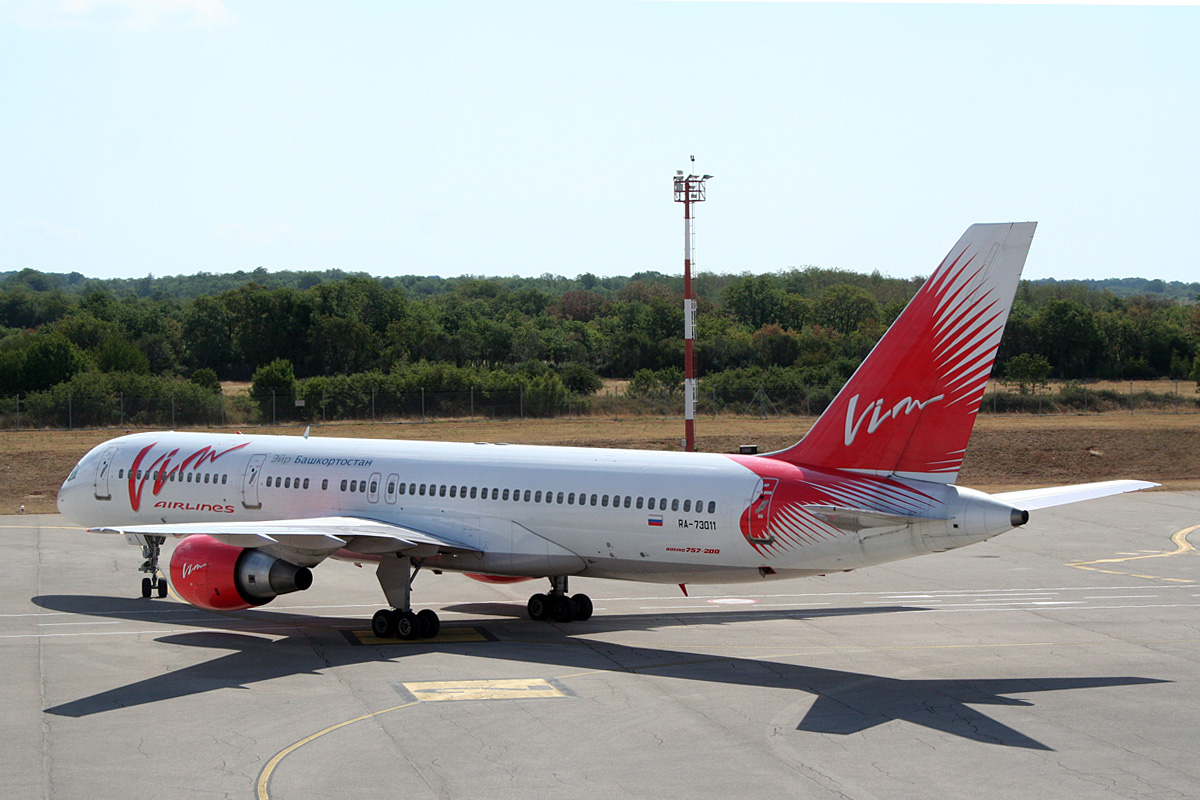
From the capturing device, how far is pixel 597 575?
27750mm

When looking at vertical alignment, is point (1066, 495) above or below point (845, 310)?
below

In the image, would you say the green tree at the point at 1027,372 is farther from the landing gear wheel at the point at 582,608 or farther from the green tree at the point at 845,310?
the landing gear wheel at the point at 582,608

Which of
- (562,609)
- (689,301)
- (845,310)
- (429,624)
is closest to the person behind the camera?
(429,624)

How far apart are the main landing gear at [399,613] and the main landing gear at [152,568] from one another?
821 centimetres

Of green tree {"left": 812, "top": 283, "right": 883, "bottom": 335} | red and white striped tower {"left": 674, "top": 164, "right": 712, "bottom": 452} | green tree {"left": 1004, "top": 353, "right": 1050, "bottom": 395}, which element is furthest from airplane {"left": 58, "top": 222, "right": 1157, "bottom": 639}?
green tree {"left": 812, "top": 283, "right": 883, "bottom": 335}

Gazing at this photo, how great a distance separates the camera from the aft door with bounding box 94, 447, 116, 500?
3338 cm

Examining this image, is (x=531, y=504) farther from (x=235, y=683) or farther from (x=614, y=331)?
(x=614, y=331)

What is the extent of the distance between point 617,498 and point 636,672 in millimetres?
4177

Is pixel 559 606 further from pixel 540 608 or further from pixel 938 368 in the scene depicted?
pixel 938 368

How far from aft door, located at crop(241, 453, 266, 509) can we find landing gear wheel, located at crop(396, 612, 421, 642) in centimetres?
637

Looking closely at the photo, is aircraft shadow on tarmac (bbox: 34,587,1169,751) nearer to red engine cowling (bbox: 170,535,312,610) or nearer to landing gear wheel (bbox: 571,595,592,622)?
landing gear wheel (bbox: 571,595,592,622)

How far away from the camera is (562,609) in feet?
95.9

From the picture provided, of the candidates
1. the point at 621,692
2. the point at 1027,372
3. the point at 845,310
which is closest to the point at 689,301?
the point at 621,692

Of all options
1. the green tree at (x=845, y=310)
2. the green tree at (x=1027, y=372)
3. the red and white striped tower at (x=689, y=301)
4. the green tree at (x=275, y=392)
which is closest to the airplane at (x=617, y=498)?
the red and white striped tower at (x=689, y=301)
